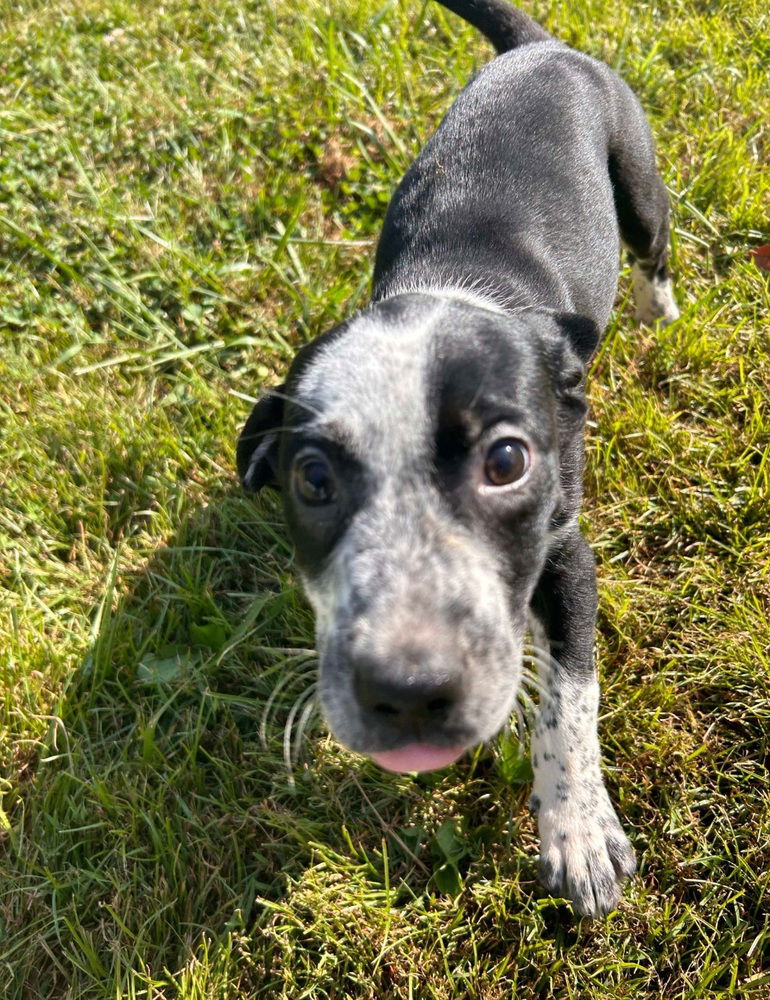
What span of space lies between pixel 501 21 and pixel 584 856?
3.53m

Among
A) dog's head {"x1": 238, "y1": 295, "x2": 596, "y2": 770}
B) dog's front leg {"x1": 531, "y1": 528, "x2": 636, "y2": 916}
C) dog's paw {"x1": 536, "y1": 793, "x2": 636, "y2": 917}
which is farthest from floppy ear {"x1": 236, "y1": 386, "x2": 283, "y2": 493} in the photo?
dog's paw {"x1": 536, "y1": 793, "x2": 636, "y2": 917}

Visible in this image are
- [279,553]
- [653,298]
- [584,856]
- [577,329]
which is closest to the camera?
[584,856]

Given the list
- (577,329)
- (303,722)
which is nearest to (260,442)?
(303,722)

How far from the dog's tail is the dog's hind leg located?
0.53m

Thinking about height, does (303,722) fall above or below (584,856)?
above

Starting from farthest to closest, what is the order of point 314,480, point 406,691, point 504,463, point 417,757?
point 314,480 → point 504,463 → point 417,757 → point 406,691

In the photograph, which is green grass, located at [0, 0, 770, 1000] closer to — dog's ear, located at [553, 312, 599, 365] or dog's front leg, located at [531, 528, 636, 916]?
dog's front leg, located at [531, 528, 636, 916]

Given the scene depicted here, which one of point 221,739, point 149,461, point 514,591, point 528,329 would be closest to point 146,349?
point 149,461

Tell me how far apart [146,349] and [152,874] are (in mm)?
2511

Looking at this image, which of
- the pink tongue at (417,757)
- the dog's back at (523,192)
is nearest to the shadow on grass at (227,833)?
the pink tongue at (417,757)

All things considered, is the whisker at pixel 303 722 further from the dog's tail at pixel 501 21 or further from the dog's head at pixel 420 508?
the dog's tail at pixel 501 21

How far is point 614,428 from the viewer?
3848mm

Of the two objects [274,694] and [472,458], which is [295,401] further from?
[274,694]

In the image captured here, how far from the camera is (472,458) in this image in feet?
7.67
